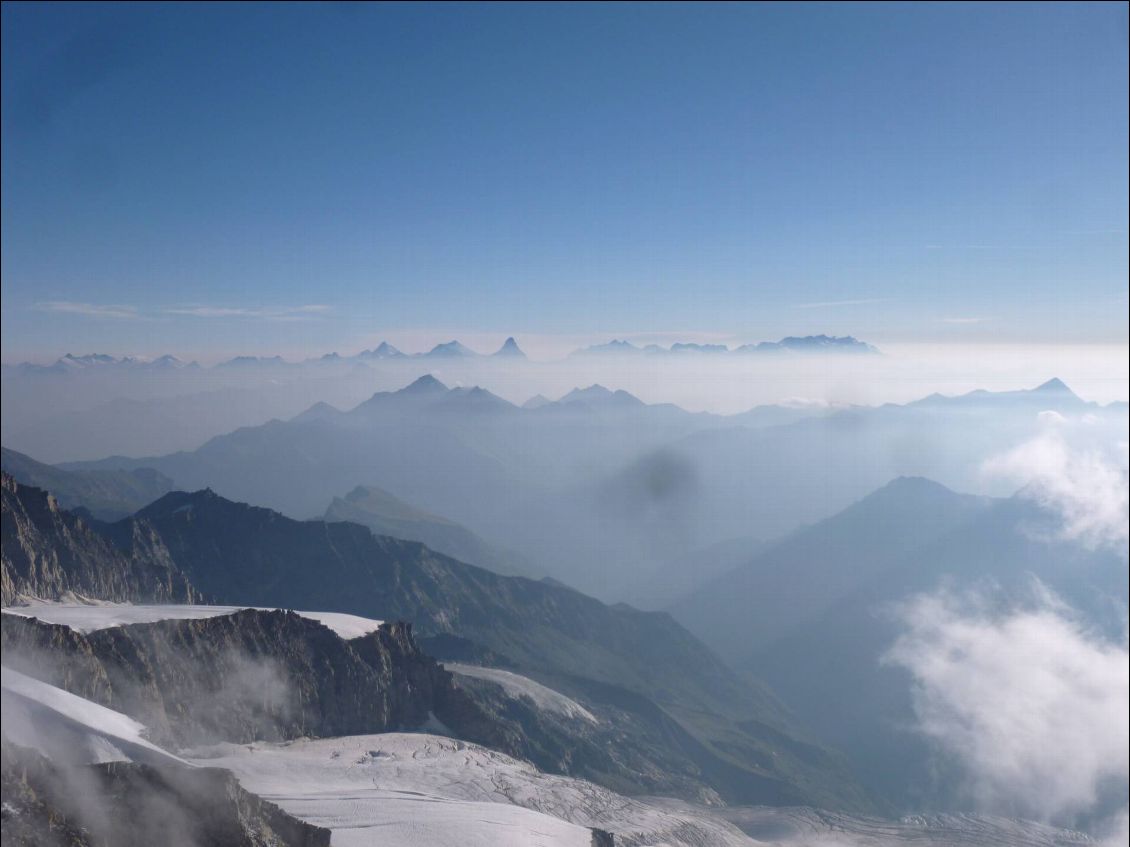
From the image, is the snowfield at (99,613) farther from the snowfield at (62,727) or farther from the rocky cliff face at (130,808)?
the rocky cliff face at (130,808)

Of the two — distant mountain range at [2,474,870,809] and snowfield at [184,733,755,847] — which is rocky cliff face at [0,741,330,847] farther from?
snowfield at [184,733,755,847]

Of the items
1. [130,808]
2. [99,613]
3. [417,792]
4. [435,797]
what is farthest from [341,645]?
[130,808]

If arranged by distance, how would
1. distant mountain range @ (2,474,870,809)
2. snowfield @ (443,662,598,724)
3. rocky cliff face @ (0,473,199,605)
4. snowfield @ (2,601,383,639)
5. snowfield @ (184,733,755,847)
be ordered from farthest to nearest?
snowfield @ (443,662,598,724) < rocky cliff face @ (0,473,199,605) < distant mountain range @ (2,474,870,809) < snowfield @ (2,601,383,639) < snowfield @ (184,733,755,847)

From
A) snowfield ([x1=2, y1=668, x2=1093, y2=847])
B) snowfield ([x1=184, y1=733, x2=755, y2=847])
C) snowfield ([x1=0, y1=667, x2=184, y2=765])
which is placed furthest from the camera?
snowfield ([x1=184, y1=733, x2=755, y2=847])

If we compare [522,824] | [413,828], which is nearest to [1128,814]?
[522,824]

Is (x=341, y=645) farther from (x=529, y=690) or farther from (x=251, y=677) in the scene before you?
(x=529, y=690)

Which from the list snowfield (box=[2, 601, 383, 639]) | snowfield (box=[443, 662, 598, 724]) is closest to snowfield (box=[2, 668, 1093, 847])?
snowfield (box=[2, 601, 383, 639])

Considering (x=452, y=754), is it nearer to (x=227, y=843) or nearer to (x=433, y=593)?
(x=227, y=843)
